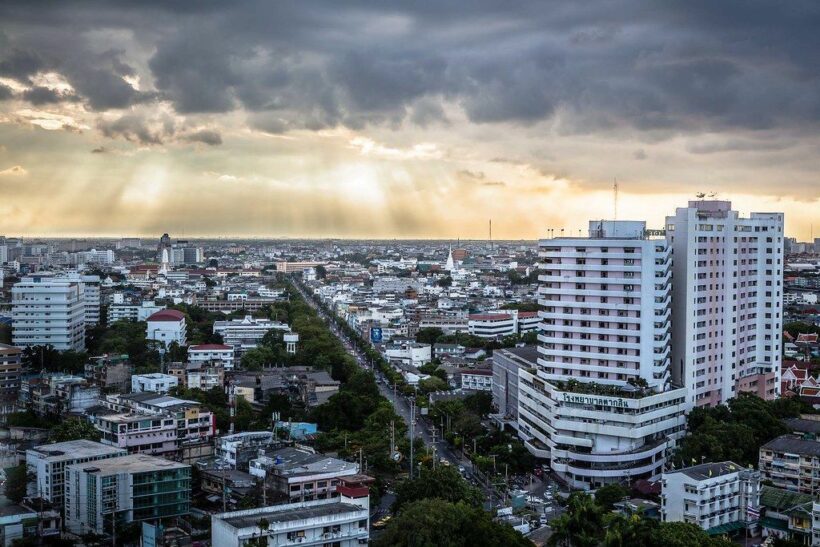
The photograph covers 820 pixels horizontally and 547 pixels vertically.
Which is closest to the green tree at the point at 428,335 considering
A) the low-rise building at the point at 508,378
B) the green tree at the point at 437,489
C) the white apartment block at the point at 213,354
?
the white apartment block at the point at 213,354

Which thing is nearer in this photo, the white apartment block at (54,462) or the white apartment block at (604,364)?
the white apartment block at (54,462)

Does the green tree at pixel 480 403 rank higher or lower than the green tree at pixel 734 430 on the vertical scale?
lower

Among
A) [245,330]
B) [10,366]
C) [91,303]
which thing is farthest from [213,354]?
[91,303]

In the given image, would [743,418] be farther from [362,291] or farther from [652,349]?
[362,291]

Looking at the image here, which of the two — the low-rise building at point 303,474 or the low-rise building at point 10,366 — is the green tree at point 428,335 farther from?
the low-rise building at point 303,474

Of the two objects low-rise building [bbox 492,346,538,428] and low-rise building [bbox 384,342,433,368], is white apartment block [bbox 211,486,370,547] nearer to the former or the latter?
low-rise building [bbox 492,346,538,428]

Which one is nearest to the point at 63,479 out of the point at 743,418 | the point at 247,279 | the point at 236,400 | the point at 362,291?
the point at 236,400

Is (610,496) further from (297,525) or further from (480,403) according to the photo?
(480,403)
